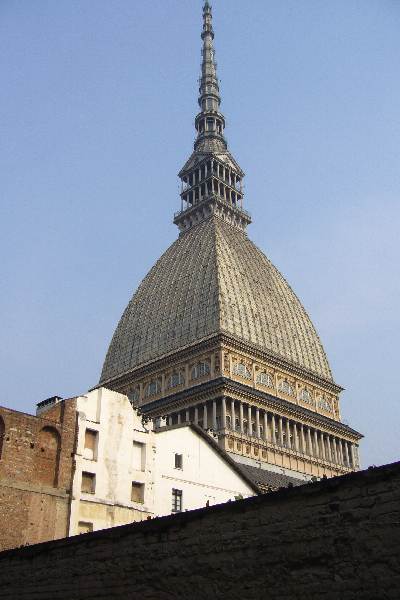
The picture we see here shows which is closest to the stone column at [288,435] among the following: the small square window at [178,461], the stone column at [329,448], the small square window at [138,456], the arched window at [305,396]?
the arched window at [305,396]

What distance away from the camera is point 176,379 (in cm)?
9250

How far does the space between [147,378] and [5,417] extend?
6134 centimetres

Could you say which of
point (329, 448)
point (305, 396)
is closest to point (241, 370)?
point (305, 396)

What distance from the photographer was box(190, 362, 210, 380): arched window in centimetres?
8925

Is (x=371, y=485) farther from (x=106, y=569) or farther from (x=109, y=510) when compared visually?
(x=109, y=510)

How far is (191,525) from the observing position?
17422 mm

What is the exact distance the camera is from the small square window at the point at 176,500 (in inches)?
1683

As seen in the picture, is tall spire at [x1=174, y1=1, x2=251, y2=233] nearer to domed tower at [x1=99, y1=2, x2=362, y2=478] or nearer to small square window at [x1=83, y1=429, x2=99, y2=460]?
domed tower at [x1=99, y1=2, x2=362, y2=478]

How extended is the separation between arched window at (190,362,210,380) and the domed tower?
177 mm

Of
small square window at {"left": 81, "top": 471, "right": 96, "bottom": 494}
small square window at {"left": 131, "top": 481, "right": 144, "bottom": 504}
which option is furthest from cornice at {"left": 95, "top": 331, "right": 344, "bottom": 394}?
small square window at {"left": 81, "top": 471, "right": 96, "bottom": 494}

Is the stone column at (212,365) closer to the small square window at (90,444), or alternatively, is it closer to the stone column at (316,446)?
the stone column at (316,446)

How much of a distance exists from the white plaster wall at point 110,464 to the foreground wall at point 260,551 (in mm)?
17135

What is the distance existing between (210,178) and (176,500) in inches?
3204

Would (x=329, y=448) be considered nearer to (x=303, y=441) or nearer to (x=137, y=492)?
(x=303, y=441)
